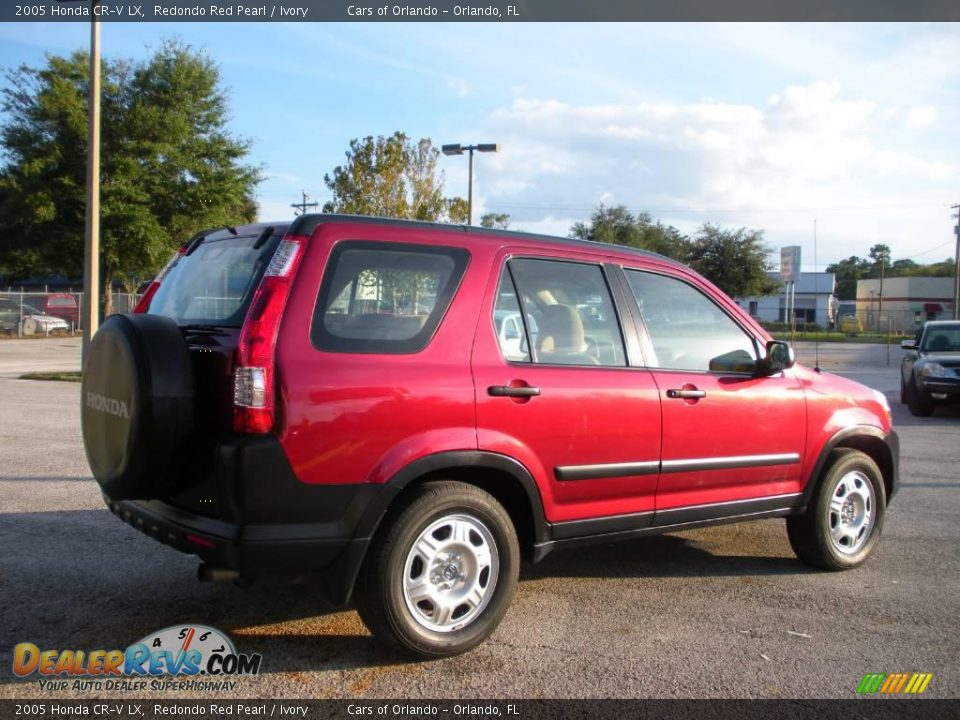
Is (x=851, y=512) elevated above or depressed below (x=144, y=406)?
below

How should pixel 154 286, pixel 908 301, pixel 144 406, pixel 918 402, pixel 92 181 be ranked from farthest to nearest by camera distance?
pixel 908 301 → pixel 92 181 → pixel 918 402 → pixel 154 286 → pixel 144 406

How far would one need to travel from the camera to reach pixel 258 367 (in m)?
3.36

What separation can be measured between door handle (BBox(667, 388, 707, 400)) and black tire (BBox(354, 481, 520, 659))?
1176 mm

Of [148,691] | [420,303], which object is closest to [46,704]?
[148,691]

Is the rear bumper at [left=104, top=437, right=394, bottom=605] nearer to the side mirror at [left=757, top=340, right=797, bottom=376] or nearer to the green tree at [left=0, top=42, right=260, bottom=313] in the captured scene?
the side mirror at [left=757, top=340, right=797, bottom=376]

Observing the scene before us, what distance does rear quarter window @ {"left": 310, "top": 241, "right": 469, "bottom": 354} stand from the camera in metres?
3.57

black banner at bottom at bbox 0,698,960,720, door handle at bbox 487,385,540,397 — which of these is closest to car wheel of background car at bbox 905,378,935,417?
black banner at bottom at bbox 0,698,960,720

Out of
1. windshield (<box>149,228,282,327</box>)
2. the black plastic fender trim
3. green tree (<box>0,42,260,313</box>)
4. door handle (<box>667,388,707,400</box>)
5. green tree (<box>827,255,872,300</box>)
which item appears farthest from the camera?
green tree (<box>827,255,872,300</box>)

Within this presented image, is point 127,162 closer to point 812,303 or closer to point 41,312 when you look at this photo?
point 41,312

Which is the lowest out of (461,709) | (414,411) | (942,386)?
(461,709)

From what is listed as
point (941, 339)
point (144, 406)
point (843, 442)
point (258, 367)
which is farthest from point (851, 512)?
point (941, 339)

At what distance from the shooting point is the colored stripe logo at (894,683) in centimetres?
360

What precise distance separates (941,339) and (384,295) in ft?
45.4

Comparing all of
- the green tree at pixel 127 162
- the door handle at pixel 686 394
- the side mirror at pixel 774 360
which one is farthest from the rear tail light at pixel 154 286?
the green tree at pixel 127 162
